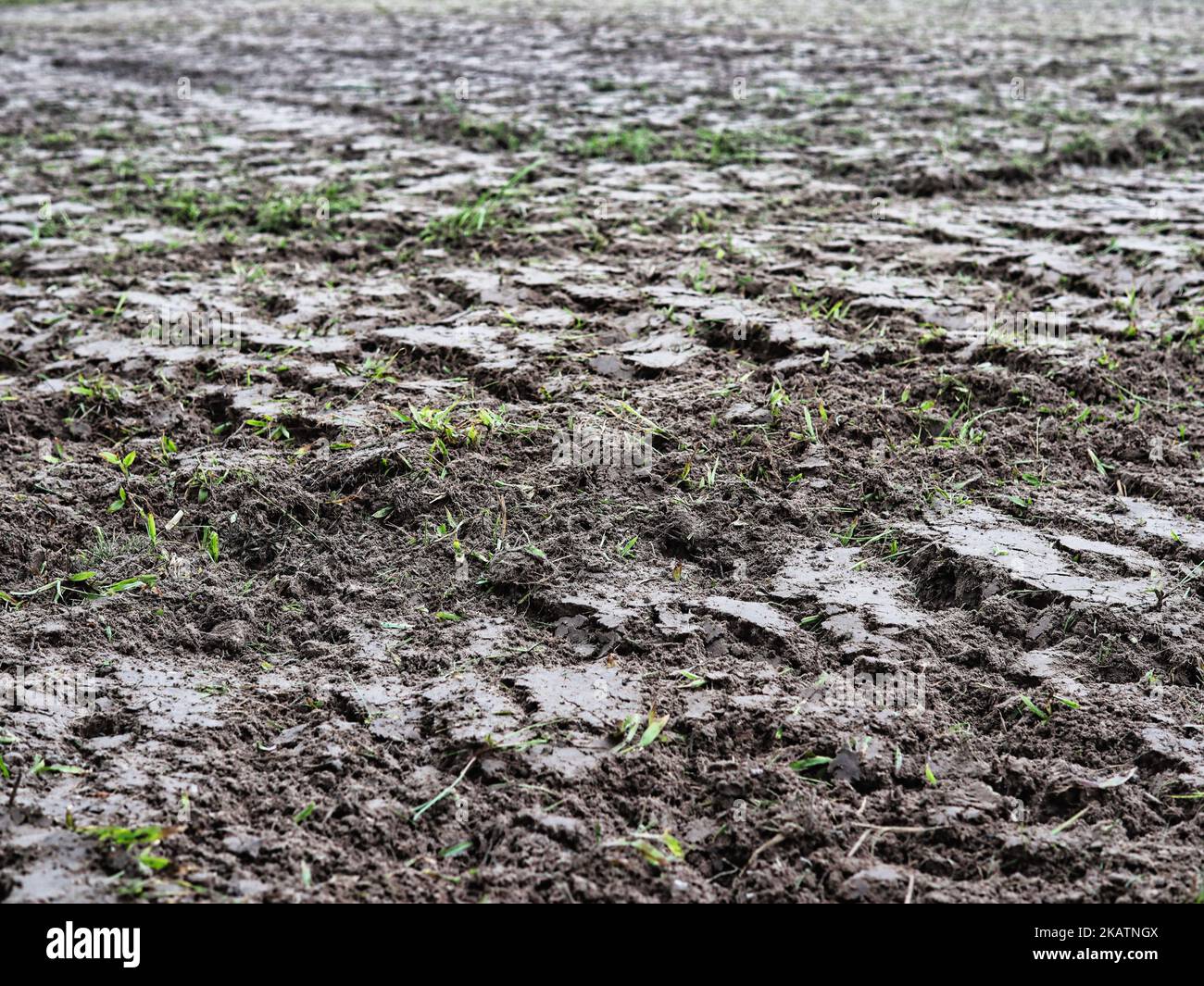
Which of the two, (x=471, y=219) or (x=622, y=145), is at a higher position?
(x=622, y=145)

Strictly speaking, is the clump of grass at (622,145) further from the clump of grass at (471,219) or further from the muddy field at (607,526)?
the clump of grass at (471,219)

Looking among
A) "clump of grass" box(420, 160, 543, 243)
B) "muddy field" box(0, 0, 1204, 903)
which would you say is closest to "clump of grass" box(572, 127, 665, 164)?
"muddy field" box(0, 0, 1204, 903)

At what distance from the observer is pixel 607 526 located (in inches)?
132

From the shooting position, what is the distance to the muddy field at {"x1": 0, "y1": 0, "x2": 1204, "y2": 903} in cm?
230

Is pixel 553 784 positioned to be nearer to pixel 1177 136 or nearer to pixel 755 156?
pixel 755 156

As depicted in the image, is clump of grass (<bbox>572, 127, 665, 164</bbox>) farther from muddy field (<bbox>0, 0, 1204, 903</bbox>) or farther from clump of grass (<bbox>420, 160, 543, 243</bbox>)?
clump of grass (<bbox>420, 160, 543, 243</bbox>)

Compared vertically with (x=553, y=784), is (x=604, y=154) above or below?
above

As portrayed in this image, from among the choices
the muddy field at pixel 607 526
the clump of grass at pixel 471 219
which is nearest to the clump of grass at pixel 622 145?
the muddy field at pixel 607 526

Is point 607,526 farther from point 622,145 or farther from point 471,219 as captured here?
point 622,145

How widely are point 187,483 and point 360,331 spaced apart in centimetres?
129

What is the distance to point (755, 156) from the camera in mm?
7074

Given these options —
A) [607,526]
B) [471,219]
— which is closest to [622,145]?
[471,219]

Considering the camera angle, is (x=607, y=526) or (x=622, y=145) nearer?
(x=607, y=526)
